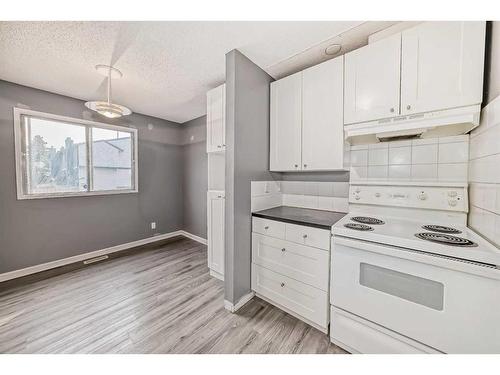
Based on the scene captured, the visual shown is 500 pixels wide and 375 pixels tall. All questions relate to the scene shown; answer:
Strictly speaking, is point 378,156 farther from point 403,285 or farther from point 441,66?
point 403,285

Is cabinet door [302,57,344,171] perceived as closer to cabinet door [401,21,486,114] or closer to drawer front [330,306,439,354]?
cabinet door [401,21,486,114]

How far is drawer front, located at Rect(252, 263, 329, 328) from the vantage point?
144 cm

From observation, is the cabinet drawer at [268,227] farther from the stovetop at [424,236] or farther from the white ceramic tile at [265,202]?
the stovetop at [424,236]

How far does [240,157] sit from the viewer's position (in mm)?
1729

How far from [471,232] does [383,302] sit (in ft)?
2.40

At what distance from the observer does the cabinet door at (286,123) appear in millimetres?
1846

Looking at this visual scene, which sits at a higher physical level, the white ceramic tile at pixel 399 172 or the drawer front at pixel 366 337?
the white ceramic tile at pixel 399 172

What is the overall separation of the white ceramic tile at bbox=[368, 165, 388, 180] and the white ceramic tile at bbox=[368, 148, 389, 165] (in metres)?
0.04

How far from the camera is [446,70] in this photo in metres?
1.18

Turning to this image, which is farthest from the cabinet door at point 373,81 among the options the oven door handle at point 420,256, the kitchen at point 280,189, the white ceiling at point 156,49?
the oven door handle at point 420,256

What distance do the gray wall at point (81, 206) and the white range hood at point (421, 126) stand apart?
10.8ft
